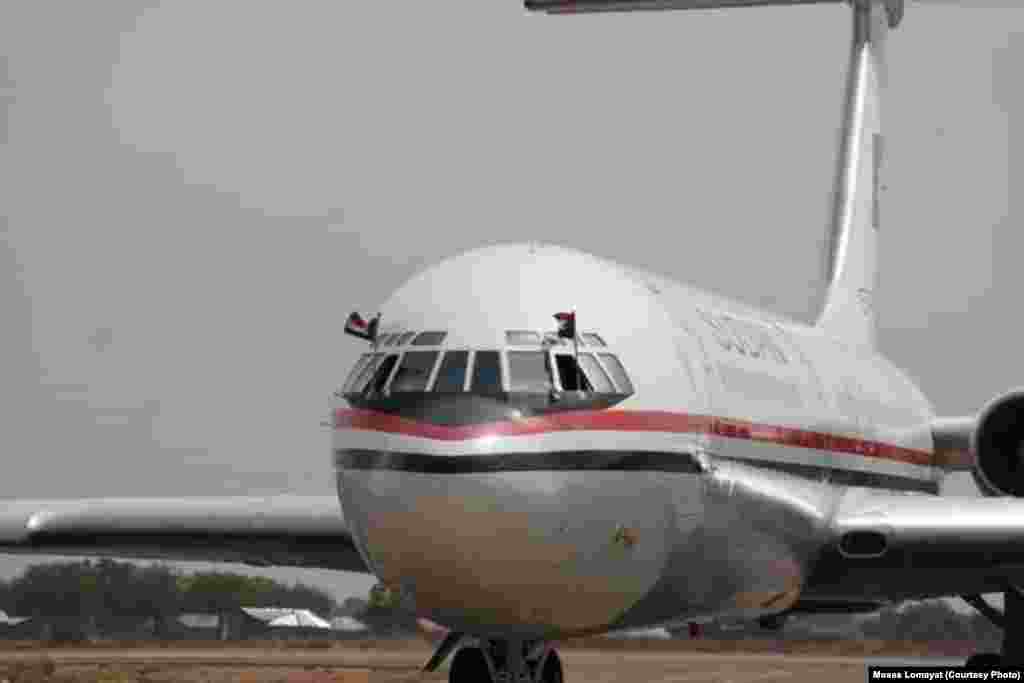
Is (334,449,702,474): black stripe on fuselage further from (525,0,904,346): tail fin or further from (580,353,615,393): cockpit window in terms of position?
(525,0,904,346): tail fin

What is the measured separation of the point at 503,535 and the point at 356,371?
2042mm

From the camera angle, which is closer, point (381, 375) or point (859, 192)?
point (381, 375)

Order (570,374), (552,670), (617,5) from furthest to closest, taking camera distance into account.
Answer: (617,5) < (552,670) < (570,374)

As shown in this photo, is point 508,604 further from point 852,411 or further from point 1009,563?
point 852,411

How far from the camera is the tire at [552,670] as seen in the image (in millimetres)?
18766

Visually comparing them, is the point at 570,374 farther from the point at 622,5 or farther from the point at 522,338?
the point at 622,5

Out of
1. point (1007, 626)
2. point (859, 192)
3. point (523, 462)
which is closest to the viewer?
point (523, 462)

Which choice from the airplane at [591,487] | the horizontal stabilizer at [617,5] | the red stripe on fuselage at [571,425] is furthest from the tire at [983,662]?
the horizontal stabilizer at [617,5]

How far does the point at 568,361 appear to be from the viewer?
15148 millimetres

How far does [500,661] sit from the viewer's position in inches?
727

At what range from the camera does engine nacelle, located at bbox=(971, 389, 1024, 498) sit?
22875 mm

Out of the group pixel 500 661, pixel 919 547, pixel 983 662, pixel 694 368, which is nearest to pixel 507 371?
pixel 694 368

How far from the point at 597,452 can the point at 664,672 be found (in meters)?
16.7

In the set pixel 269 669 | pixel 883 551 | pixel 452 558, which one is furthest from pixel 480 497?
pixel 269 669
